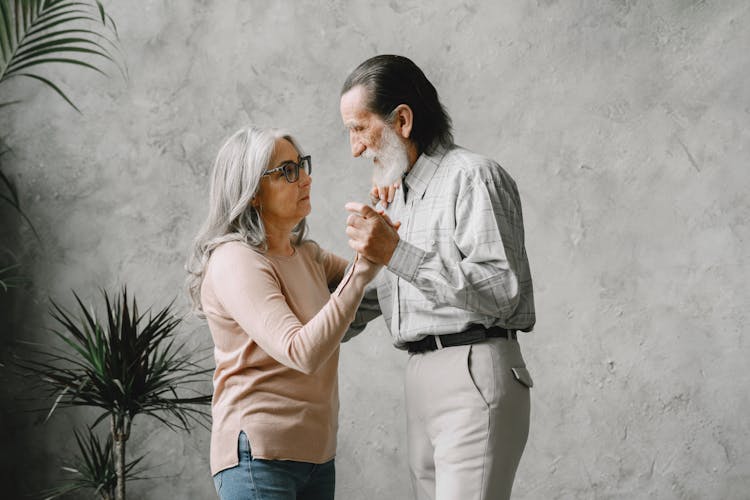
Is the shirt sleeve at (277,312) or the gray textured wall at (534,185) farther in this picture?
the gray textured wall at (534,185)

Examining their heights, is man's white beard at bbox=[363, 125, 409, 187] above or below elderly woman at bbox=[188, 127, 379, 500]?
above

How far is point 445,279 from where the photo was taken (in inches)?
75.7

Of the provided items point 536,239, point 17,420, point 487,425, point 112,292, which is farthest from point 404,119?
point 17,420

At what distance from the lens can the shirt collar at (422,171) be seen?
2.22 meters

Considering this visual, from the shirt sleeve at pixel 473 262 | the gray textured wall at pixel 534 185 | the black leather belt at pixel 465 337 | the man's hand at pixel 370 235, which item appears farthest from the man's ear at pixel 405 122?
the gray textured wall at pixel 534 185

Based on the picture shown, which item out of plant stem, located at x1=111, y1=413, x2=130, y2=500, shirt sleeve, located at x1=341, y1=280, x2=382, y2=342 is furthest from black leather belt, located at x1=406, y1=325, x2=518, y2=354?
plant stem, located at x1=111, y1=413, x2=130, y2=500

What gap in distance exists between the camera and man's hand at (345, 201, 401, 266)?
189 cm

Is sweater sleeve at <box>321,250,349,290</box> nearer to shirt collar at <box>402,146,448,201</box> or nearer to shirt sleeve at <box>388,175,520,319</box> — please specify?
shirt collar at <box>402,146,448,201</box>

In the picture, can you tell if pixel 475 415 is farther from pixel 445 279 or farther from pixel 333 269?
pixel 333 269

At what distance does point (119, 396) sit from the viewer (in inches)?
128

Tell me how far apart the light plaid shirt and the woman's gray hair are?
397 mm

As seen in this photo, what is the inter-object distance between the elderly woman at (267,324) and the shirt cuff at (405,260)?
5cm

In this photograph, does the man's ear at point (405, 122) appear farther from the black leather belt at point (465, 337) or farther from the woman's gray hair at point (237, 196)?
the black leather belt at point (465, 337)

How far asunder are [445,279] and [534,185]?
201 centimetres
